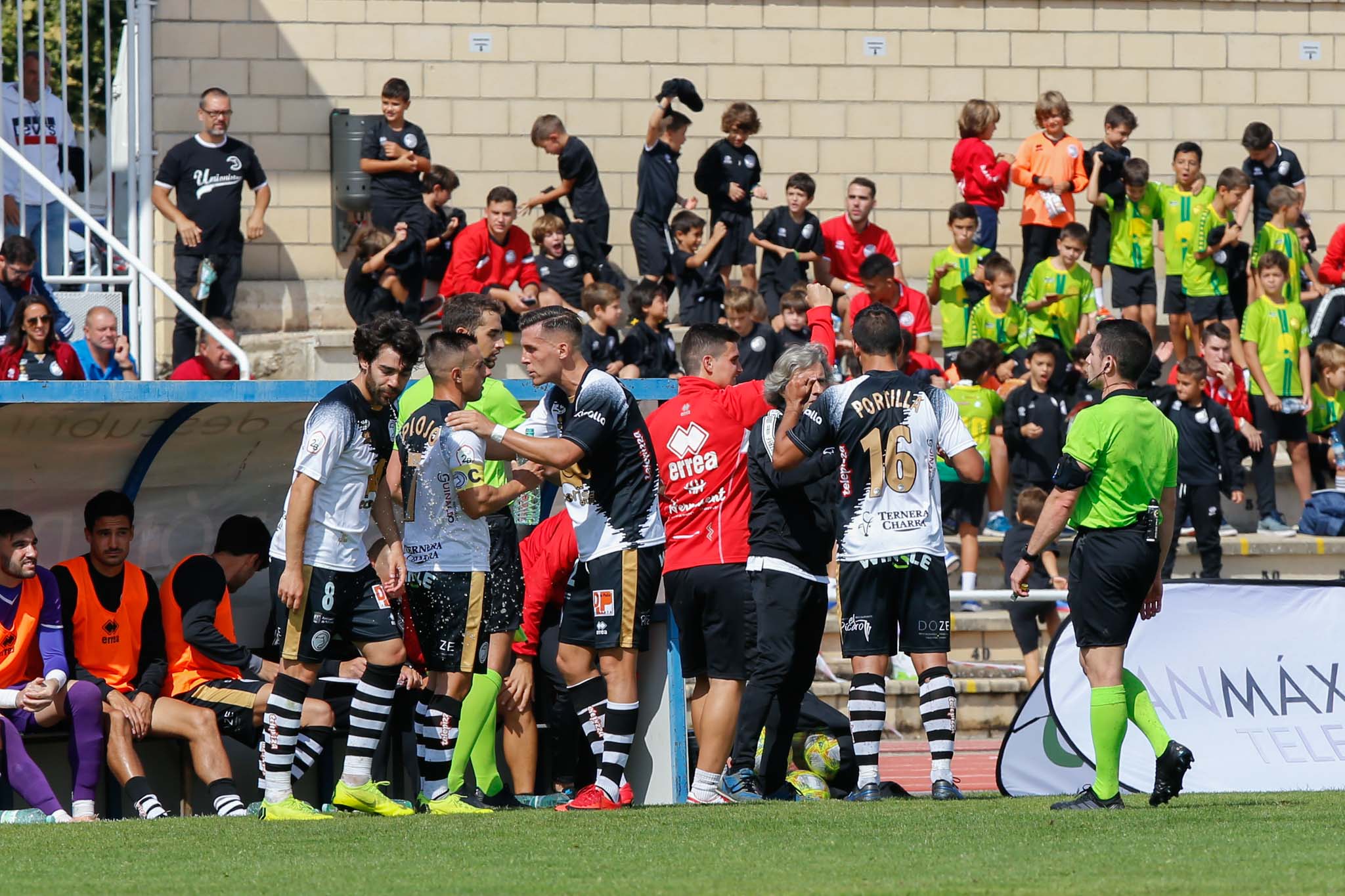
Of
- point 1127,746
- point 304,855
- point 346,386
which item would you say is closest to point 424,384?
point 346,386

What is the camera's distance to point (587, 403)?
25.7 feet

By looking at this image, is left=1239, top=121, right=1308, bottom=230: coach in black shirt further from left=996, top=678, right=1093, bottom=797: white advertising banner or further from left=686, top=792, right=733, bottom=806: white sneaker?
left=686, top=792, right=733, bottom=806: white sneaker

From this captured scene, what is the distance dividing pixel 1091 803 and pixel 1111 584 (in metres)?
0.87

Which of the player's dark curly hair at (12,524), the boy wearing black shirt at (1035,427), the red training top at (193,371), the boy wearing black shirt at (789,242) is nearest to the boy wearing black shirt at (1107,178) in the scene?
the boy wearing black shirt at (1035,427)

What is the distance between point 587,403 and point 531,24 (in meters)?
11.2

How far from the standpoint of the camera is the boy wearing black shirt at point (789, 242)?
1551cm

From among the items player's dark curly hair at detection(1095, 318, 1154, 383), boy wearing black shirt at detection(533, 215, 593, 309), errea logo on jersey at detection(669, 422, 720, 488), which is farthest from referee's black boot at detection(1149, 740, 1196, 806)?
boy wearing black shirt at detection(533, 215, 593, 309)

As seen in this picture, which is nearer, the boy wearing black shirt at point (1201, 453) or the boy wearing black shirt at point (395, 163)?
the boy wearing black shirt at point (1201, 453)

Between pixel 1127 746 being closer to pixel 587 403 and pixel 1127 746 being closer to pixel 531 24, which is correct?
pixel 587 403

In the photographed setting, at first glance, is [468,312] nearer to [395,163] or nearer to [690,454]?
[690,454]

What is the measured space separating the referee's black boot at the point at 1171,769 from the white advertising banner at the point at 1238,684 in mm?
1266

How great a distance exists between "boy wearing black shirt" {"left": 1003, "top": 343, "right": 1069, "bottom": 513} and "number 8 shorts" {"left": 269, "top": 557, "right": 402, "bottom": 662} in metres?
7.46

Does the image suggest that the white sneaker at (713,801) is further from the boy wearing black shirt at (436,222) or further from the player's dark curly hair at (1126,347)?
the boy wearing black shirt at (436,222)

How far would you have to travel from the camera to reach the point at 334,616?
7574 millimetres
